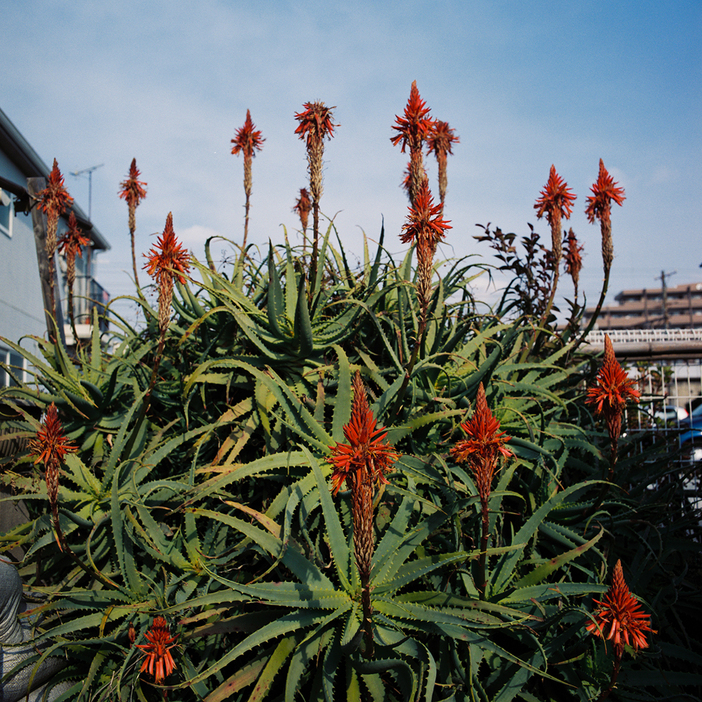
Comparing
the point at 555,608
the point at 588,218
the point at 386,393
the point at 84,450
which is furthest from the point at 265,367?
the point at 588,218

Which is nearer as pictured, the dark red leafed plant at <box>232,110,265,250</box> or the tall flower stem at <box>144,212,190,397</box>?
the tall flower stem at <box>144,212,190,397</box>

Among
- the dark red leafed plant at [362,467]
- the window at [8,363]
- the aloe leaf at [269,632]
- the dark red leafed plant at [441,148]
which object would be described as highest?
the dark red leafed plant at [441,148]

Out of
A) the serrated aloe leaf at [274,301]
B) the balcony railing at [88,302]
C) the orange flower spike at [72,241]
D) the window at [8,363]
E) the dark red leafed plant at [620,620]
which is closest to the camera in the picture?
the dark red leafed plant at [620,620]

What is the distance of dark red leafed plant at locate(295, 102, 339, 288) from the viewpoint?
2387 mm

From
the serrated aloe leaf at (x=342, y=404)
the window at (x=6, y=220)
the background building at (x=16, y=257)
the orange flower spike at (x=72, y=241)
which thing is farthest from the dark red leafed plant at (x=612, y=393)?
the window at (x=6, y=220)

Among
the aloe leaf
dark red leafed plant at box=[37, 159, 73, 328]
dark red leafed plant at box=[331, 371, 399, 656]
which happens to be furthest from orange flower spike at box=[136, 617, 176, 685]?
dark red leafed plant at box=[37, 159, 73, 328]

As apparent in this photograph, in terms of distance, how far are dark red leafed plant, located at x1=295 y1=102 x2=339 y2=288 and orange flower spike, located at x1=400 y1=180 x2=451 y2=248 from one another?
0.57m

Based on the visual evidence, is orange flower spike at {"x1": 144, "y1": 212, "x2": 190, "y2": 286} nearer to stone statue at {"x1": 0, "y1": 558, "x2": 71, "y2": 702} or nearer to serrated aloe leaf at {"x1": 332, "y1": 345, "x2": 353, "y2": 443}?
serrated aloe leaf at {"x1": 332, "y1": 345, "x2": 353, "y2": 443}

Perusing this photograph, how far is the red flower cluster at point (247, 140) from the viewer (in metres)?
3.51

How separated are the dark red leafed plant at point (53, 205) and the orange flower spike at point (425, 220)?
2.16m

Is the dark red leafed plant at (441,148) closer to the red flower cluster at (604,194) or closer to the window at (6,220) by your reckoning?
the red flower cluster at (604,194)

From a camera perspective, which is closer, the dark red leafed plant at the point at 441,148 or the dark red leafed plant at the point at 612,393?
the dark red leafed plant at the point at 612,393

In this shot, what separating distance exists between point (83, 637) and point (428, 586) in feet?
4.73

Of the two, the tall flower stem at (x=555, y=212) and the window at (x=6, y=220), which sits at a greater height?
the window at (x=6, y=220)
